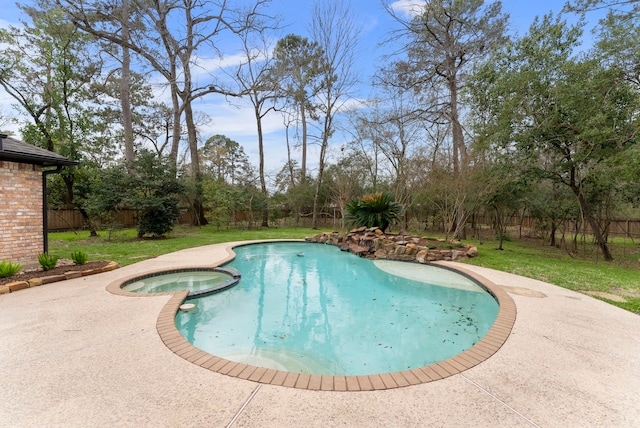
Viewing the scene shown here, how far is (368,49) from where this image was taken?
48.3 feet

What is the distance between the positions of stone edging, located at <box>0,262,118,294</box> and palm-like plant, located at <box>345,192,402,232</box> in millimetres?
7697

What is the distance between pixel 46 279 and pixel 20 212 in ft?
6.29

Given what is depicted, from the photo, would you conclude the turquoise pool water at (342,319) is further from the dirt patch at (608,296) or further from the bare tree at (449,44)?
the bare tree at (449,44)

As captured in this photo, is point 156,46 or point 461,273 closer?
point 461,273

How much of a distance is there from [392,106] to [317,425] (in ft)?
50.1

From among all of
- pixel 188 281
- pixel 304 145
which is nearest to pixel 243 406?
pixel 188 281

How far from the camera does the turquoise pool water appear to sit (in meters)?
3.01

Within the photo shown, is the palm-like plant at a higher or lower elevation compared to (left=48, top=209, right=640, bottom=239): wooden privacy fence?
higher

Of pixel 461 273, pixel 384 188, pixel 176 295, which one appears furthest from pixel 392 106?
pixel 176 295

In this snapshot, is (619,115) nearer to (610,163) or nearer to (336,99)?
(610,163)

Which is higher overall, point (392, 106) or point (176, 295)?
point (392, 106)

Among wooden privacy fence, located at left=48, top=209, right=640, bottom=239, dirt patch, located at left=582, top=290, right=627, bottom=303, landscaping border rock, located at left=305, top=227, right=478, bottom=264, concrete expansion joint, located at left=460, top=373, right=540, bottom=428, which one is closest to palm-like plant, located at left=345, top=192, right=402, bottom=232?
landscaping border rock, located at left=305, top=227, right=478, bottom=264

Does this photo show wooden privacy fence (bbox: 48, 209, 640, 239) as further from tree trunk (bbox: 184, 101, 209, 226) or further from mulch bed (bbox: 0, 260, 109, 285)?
mulch bed (bbox: 0, 260, 109, 285)

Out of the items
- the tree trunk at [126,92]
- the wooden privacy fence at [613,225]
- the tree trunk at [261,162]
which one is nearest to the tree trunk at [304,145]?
the tree trunk at [261,162]
